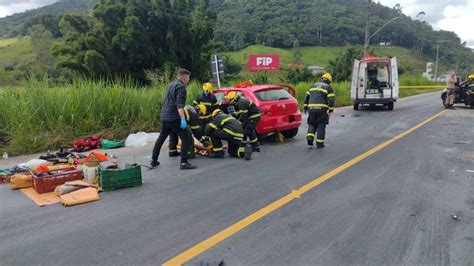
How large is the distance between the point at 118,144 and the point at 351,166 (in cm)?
563

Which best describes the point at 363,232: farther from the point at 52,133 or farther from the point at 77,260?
the point at 52,133

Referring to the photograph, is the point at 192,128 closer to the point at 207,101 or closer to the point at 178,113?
the point at 207,101

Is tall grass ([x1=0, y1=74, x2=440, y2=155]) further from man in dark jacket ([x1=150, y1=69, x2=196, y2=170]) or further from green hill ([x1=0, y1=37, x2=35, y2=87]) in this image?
green hill ([x1=0, y1=37, x2=35, y2=87])

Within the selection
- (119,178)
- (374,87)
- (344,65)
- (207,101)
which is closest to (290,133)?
(207,101)

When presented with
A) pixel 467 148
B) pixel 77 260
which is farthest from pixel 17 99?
pixel 467 148

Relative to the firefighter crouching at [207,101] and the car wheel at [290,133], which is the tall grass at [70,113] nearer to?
the firefighter crouching at [207,101]

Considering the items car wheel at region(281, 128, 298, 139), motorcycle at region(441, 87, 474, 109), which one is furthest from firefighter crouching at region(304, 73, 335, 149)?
motorcycle at region(441, 87, 474, 109)

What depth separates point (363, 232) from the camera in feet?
13.8

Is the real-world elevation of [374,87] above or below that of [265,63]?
below

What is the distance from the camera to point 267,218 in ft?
15.1

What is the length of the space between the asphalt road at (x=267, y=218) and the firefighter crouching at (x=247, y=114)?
0.98 meters

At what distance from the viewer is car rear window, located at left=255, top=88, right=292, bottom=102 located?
9508 mm

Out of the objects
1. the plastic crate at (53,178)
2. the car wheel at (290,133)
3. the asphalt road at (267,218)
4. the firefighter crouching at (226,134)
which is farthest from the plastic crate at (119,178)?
the car wheel at (290,133)

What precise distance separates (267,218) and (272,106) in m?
5.13
